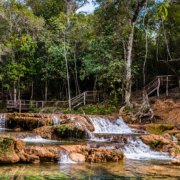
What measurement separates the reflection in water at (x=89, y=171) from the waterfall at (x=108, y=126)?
7062 mm

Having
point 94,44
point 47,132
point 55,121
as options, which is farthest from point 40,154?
point 94,44

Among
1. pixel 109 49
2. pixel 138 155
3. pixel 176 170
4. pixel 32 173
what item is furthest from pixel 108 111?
pixel 32 173

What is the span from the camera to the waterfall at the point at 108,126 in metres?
14.7

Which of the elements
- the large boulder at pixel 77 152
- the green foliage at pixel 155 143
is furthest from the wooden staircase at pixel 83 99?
the large boulder at pixel 77 152

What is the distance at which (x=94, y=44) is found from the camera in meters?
20.6

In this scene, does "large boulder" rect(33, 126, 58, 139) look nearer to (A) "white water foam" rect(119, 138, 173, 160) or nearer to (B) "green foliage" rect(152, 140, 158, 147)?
(A) "white water foam" rect(119, 138, 173, 160)

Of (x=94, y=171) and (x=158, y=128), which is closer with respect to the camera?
(x=94, y=171)

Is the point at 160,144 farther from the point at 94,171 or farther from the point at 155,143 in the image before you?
the point at 94,171

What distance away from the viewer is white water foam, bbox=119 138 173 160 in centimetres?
912

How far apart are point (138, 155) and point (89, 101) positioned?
1428 cm

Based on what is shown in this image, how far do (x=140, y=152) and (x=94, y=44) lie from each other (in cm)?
1296

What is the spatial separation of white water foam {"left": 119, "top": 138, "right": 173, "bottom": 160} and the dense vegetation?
30.5 feet

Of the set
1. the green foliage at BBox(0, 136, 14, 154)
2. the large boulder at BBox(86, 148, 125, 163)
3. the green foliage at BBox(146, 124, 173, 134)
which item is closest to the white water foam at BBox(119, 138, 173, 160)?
the large boulder at BBox(86, 148, 125, 163)

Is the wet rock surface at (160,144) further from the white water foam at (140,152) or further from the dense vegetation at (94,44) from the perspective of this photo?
the dense vegetation at (94,44)
